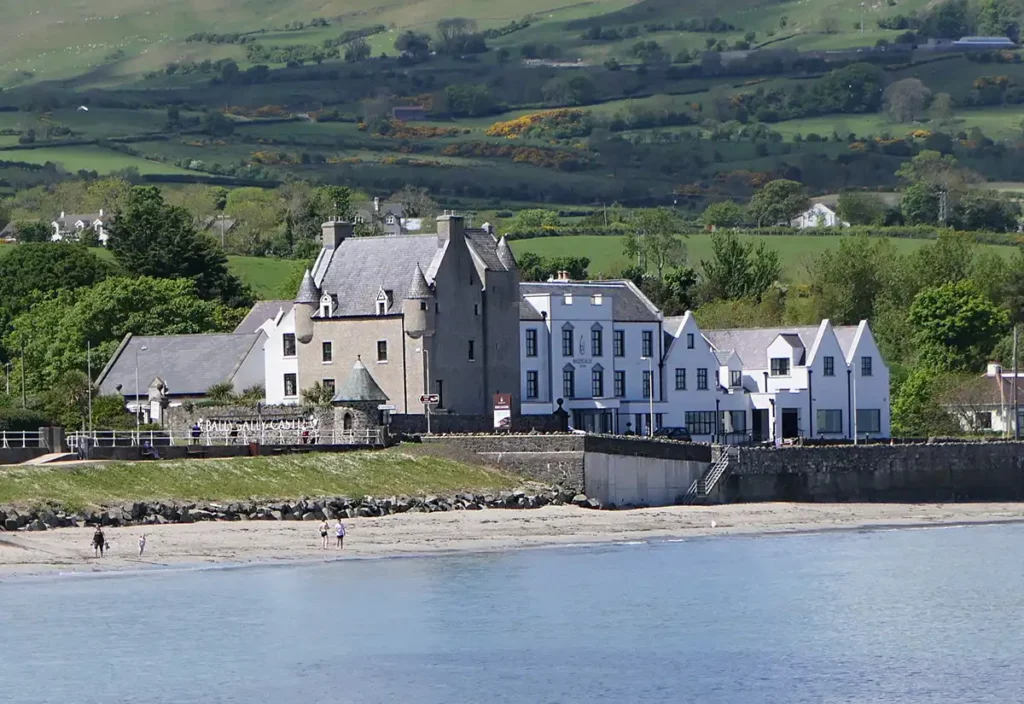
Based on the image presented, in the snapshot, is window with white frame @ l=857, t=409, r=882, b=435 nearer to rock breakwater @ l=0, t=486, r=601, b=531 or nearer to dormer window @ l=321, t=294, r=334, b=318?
rock breakwater @ l=0, t=486, r=601, b=531

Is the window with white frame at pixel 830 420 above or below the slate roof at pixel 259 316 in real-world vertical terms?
below

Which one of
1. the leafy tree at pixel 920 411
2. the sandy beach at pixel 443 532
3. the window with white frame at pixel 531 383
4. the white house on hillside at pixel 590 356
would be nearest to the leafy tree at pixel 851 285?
the leafy tree at pixel 920 411

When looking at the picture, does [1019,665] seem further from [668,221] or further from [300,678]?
[668,221]

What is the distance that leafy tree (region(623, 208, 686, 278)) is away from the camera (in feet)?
534

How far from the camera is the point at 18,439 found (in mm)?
72500

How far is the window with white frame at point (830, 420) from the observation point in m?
98.2

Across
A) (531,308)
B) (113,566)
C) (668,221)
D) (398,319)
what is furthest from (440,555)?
(668,221)

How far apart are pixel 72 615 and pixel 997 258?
334 feet

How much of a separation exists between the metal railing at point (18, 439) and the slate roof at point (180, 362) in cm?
1647

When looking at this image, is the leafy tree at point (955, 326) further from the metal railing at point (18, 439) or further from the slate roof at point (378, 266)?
the metal railing at point (18, 439)

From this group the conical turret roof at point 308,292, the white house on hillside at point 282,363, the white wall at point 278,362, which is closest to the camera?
the conical turret roof at point 308,292

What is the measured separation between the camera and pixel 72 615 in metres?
52.9

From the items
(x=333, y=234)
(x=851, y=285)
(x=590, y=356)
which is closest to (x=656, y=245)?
(x=851, y=285)

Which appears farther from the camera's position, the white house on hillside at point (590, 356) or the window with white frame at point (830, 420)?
the window with white frame at point (830, 420)
